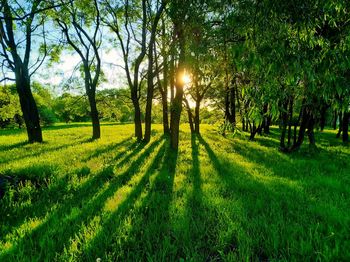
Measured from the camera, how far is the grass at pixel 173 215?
143 inches

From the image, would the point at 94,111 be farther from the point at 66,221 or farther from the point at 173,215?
the point at 173,215

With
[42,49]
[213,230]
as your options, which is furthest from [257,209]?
[42,49]

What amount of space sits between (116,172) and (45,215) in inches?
139

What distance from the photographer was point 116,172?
838cm

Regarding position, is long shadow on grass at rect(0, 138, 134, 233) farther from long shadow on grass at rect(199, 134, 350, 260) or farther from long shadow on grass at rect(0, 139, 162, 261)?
long shadow on grass at rect(199, 134, 350, 260)

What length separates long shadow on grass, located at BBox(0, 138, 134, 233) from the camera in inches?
195

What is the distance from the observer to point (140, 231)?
421 centimetres

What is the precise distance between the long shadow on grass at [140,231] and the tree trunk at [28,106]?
42.8 feet

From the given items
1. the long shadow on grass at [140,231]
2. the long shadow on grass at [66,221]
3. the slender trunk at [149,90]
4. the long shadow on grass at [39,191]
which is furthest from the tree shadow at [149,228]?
the slender trunk at [149,90]

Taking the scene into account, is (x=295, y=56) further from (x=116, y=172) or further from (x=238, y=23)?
(x=116, y=172)

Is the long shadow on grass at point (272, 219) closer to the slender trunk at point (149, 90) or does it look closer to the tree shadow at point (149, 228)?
the tree shadow at point (149, 228)

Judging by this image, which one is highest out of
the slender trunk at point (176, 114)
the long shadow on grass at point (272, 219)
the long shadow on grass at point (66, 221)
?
the slender trunk at point (176, 114)

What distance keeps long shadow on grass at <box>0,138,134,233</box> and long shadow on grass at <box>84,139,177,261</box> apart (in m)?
1.66

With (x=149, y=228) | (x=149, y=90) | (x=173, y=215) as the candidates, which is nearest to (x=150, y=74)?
(x=149, y=90)
